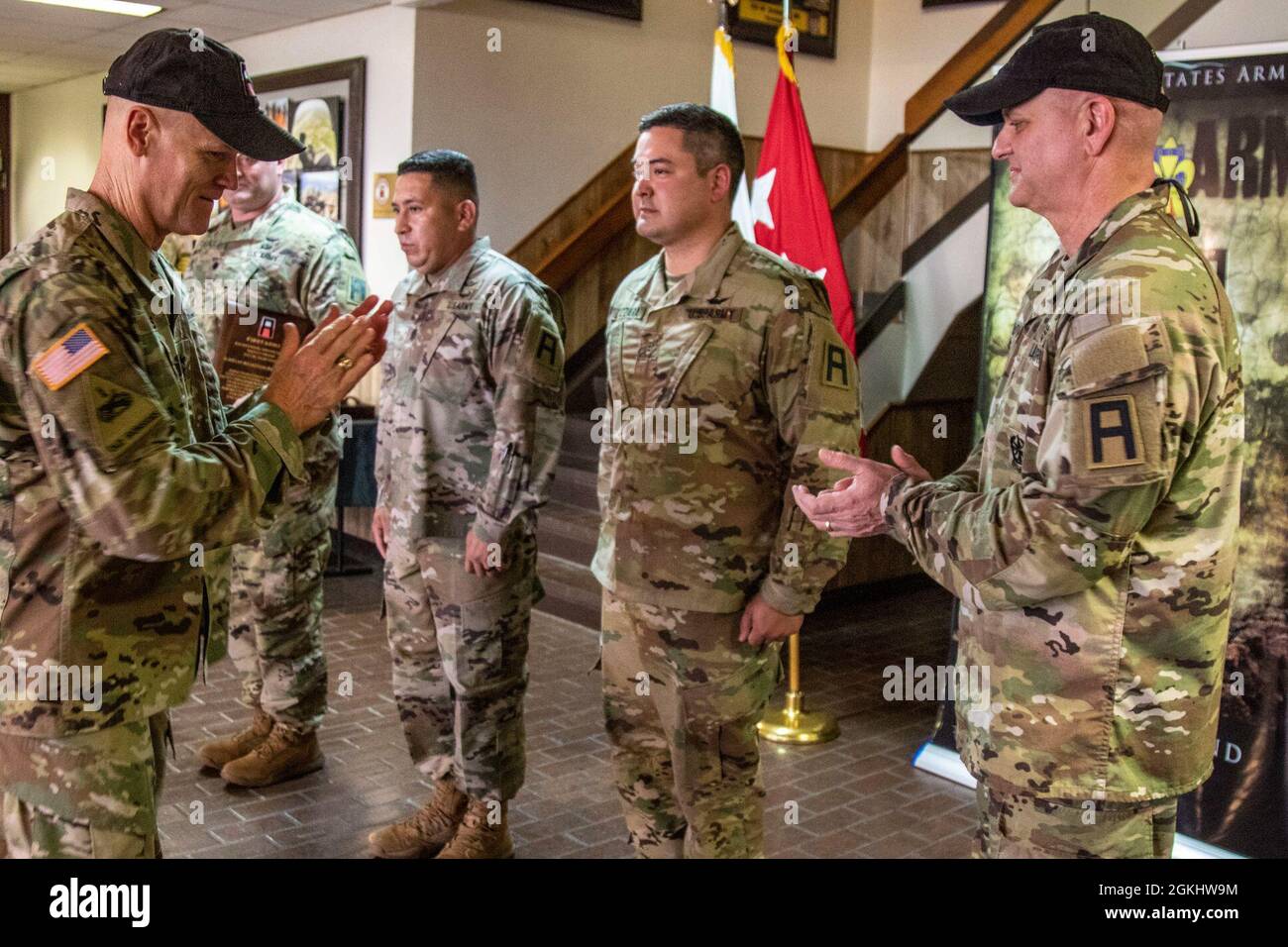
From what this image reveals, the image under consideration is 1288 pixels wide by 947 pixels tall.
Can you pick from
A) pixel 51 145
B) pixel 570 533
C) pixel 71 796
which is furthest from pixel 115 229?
pixel 51 145

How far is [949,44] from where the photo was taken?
30.4 feet

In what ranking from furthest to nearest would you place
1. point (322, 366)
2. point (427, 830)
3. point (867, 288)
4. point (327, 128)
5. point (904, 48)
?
point (904, 48) < point (867, 288) < point (327, 128) < point (427, 830) < point (322, 366)

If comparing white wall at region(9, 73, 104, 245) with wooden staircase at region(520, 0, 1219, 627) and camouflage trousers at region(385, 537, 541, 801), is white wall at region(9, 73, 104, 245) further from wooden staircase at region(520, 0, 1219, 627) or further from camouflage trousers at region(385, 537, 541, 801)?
camouflage trousers at region(385, 537, 541, 801)

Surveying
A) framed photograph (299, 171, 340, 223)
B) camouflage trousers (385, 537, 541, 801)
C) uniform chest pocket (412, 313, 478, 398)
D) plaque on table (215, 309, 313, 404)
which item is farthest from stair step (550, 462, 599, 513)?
uniform chest pocket (412, 313, 478, 398)

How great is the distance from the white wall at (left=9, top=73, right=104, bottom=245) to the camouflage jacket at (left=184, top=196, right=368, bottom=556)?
8622 mm

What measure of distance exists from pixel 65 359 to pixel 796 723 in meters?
3.51

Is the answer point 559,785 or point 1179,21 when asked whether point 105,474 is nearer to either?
point 559,785

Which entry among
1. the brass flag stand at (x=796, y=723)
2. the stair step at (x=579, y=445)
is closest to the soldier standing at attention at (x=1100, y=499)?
the brass flag stand at (x=796, y=723)

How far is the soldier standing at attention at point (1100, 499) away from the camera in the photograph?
179 cm

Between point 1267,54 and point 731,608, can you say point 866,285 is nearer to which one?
point 1267,54

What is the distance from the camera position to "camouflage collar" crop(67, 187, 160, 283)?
1973 millimetres

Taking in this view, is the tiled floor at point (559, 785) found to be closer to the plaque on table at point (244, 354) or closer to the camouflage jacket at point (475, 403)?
the camouflage jacket at point (475, 403)

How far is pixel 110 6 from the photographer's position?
27.8 feet
